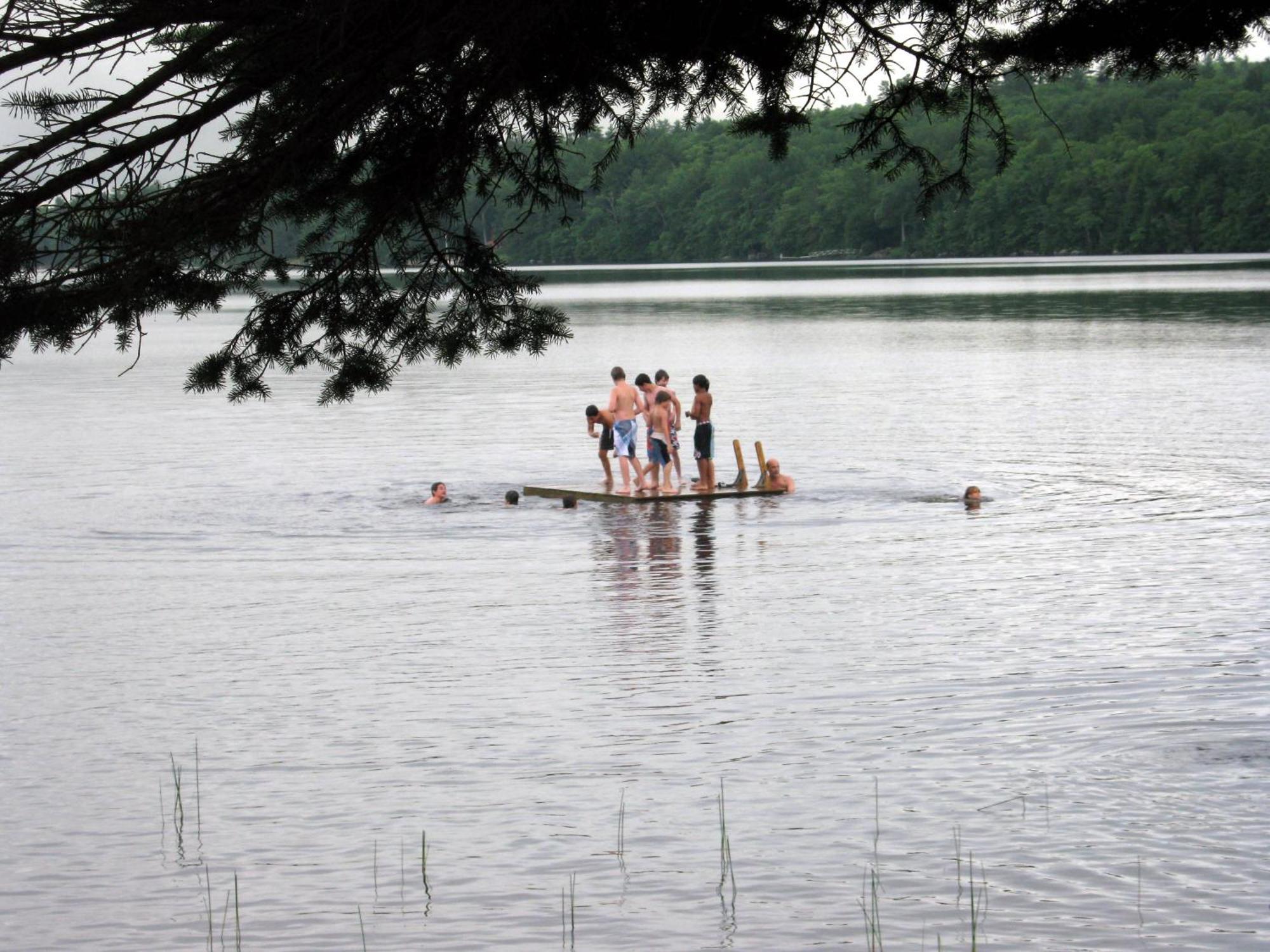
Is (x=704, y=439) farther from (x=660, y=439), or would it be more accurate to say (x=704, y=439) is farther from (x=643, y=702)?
(x=643, y=702)

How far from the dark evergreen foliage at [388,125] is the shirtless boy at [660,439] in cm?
1332

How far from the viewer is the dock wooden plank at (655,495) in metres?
24.4

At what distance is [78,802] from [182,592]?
311 inches

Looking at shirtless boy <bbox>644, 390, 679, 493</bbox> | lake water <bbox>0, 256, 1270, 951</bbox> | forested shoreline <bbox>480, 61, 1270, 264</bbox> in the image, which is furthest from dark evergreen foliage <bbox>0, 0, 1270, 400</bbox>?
forested shoreline <bbox>480, 61, 1270, 264</bbox>

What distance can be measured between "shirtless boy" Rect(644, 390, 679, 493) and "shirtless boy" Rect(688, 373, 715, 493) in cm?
33

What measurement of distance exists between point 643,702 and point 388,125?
5398 millimetres

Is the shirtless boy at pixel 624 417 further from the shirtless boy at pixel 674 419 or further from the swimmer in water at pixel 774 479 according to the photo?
the swimmer in water at pixel 774 479

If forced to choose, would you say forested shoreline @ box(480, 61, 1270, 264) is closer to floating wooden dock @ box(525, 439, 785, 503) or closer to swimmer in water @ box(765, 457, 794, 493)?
floating wooden dock @ box(525, 439, 785, 503)

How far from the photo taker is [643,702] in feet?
42.7

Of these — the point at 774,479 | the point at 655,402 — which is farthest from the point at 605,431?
the point at 774,479

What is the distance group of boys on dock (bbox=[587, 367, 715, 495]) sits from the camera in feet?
78.1

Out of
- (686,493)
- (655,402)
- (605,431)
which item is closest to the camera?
(655,402)

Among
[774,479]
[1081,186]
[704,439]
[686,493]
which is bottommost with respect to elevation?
[686,493]

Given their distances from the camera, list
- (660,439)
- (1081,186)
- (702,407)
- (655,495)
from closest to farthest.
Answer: (702,407) → (660,439) → (655,495) → (1081,186)
